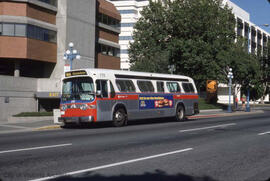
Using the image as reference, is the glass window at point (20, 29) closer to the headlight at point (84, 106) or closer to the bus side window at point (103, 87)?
the bus side window at point (103, 87)

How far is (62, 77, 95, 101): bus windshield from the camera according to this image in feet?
56.3

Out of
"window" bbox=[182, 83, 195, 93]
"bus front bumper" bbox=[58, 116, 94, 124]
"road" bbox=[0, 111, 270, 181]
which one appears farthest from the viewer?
"window" bbox=[182, 83, 195, 93]

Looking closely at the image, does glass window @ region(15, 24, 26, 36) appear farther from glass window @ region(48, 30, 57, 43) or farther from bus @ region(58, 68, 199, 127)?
bus @ region(58, 68, 199, 127)

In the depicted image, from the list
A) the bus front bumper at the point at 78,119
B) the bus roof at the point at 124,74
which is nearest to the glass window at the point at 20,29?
the bus roof at the point at 124,74

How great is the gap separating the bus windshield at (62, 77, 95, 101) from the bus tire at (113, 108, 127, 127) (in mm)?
1845

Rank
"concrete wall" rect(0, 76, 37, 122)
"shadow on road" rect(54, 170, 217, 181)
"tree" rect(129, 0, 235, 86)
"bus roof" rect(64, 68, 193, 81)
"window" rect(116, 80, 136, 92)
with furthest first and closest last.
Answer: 1. "tree" rect(129, 0, 235, 86)
2. "concrete wall" rect(0, 76, 37, 122)
3. "window" rect(116, 80, 136, 92)
4. "bus roof" rect(64, 68, 193, 81)
5. "shadow on road" rect(54, 170, 217, 181)

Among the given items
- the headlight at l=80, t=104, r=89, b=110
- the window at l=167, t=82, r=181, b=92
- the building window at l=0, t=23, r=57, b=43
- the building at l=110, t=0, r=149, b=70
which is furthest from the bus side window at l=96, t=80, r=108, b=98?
the building at l=110, t=0, r=149, b=70

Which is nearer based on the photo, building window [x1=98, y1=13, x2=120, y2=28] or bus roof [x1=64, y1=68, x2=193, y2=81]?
bus roof [x1=64, y1=68, x2=193, y2=81]

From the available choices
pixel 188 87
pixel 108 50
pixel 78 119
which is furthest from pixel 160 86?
pixel 108 50

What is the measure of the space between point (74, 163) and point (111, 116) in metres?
10.3

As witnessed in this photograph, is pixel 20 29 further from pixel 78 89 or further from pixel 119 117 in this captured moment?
pixel 119 117

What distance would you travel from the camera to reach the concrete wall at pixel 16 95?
27156mm

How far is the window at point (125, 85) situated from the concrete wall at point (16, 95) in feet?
40.6

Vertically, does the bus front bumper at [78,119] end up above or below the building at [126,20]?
below
